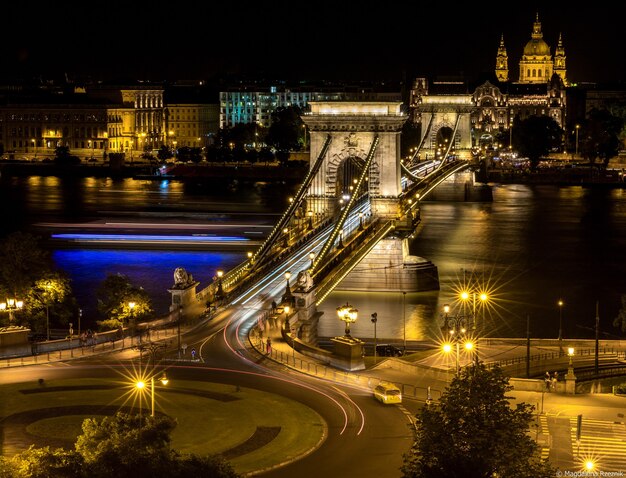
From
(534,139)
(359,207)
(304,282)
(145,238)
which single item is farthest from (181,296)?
(534,139)

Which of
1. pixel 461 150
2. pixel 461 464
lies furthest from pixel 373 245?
pixel 461 150

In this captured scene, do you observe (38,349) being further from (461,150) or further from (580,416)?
(461,150)

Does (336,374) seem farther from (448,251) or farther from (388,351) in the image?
(448,251)

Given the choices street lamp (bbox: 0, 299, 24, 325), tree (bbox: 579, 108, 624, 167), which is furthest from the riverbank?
street lamp (bbox: 0, 299, 24, 325)

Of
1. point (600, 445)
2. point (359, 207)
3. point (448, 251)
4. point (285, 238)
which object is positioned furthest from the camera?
point (448, 251)

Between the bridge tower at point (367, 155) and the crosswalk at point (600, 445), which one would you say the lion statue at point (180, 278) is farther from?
the bridge tower at point (367, 155)

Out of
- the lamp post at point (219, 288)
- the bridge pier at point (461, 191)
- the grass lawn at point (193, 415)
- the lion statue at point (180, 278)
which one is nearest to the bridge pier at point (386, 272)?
the lamp post at point (219, 288)
